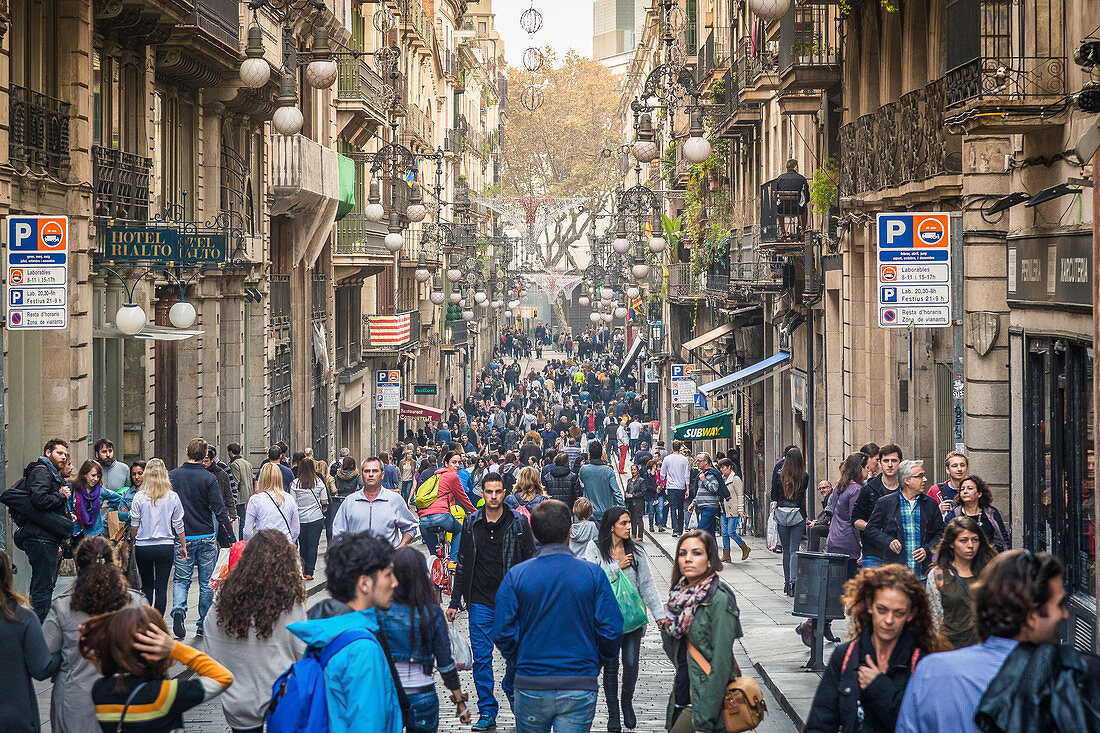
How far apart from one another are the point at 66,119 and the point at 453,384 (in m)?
49.1

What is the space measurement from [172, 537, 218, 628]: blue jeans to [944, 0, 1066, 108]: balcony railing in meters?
7.42

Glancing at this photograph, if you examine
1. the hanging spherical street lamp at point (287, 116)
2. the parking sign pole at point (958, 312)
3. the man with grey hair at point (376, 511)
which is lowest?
the man with grey hair at point (376, 511)

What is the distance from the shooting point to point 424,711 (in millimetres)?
7176

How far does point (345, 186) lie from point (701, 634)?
2682 cm

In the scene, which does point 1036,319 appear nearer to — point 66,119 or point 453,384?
point 66,119

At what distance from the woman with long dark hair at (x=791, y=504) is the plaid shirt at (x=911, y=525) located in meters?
5.97

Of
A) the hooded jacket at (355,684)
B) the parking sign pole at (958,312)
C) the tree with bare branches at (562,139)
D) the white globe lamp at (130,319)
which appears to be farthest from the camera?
the tree with bare branches at (562,139)

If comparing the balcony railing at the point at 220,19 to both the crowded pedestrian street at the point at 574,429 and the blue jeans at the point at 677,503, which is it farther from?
the blue jeans at the point at 677,503

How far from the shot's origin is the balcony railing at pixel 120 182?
18.5 metres

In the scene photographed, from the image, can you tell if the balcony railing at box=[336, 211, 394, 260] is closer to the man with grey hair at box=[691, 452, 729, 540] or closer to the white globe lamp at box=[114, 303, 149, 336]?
the man with grey hair at box=[691, 452, 729, 540]

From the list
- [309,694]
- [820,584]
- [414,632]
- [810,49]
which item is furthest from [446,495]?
[810,49]

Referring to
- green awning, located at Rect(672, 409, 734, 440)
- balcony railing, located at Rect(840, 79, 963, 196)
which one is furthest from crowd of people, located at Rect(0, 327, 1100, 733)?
green awning, located at Rect(672, 409, 734, 440)

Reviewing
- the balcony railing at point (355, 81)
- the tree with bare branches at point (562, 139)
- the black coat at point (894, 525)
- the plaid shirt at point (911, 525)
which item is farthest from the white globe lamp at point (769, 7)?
the tree with bare branches at point (562, 139)

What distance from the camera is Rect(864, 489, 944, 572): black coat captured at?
1064 centimetres
